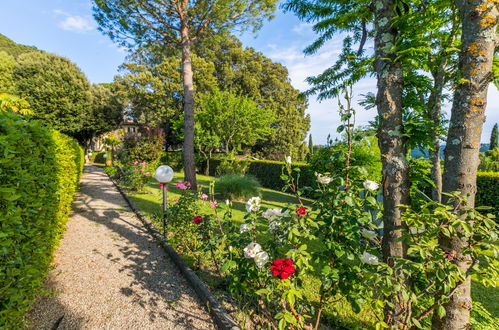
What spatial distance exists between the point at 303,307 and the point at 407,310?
2.60ft

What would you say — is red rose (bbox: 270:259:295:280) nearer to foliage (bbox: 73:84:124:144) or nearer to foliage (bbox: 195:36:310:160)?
foliage (bbox: 73:84:124:144)

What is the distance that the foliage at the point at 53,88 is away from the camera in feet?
52.9

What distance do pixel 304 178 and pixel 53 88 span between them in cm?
1885

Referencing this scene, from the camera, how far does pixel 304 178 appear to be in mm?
11727

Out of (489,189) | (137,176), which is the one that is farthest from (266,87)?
(489,189)

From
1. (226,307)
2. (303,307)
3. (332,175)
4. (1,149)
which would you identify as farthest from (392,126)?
(1,149)

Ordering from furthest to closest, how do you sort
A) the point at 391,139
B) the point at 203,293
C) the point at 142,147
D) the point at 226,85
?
the point at 226,85 < the point at 142,147 < the point at 203,293 < the point at 391,139

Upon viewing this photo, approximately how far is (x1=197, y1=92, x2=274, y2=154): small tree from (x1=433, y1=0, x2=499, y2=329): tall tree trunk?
1612 cm

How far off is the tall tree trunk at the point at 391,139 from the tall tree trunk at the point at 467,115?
28 centimetres

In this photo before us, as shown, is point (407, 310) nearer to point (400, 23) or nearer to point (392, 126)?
point (392, 126)

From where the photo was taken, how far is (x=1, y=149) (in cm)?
160

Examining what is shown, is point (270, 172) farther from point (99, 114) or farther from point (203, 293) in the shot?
point (99, 114)

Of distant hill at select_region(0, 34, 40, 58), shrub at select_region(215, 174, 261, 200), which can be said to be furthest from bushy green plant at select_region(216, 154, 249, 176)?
distant hill at select_region(0, 34, 40, 58)

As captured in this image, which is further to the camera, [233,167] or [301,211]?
[233,167]
